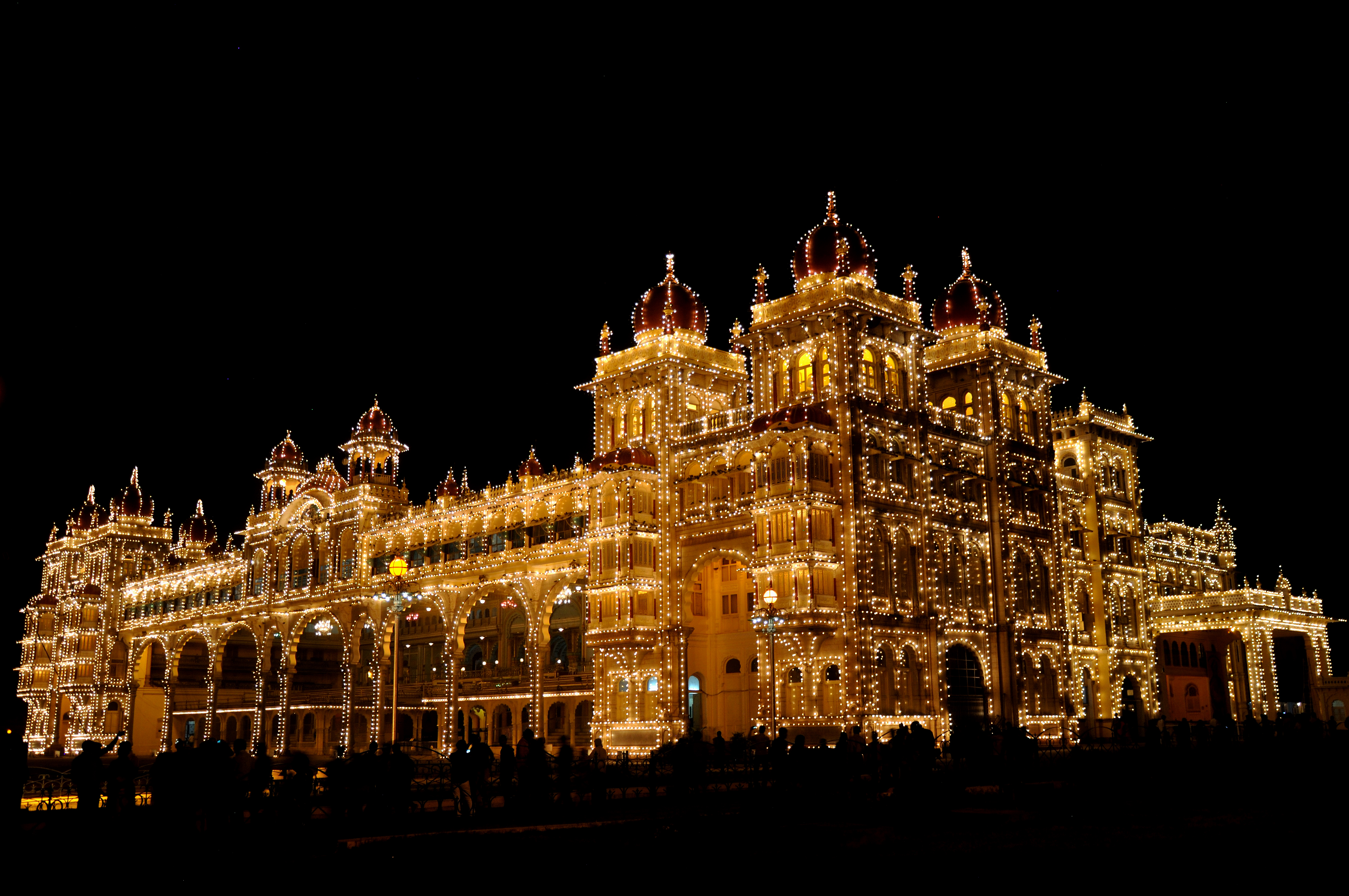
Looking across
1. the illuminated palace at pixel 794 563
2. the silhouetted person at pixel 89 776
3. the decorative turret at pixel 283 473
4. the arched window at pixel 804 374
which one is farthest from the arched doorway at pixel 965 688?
the decorative turret at pixel 283 473

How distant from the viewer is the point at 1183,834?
18125mm

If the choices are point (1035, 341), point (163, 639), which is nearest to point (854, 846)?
point (1035, 341)

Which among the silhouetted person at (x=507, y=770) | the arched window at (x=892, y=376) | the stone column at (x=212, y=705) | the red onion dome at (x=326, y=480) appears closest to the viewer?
the silhouetted person at (x=507, y=770)

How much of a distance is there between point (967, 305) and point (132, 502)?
66653mm

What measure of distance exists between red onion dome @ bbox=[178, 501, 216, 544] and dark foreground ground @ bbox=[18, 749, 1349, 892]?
7290cm

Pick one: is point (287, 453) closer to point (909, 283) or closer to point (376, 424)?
point (376, 424)

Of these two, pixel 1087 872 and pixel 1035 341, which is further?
pixel 1035 341

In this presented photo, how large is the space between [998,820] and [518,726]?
147ft

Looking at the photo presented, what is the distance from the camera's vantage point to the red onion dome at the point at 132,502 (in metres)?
91.9

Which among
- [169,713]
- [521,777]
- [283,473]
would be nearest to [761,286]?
[521,777]

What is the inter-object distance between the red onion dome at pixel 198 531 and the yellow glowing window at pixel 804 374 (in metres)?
59.7

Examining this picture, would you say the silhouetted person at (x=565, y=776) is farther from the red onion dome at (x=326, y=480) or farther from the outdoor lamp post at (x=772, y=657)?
the red onion dome at (x=326, y=480)

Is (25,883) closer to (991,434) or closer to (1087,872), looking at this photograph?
(1087,872)

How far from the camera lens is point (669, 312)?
53.9 meters
